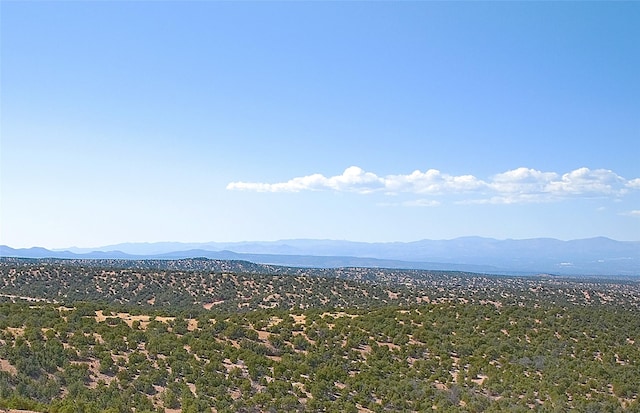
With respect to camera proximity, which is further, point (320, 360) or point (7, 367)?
point (320, 360)

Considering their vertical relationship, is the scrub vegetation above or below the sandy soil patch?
below

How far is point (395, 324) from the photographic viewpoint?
38625 millimetres

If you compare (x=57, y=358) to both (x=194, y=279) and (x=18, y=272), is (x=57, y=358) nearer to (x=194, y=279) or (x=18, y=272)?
(x=194, y=279)

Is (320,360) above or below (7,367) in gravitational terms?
below

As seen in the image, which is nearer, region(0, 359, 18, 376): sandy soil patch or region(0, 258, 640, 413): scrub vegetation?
region(0, 359, 18, 376): sandy soil patch

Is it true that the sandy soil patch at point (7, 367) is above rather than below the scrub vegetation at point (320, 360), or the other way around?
above

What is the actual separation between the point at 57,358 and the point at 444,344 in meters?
23.5

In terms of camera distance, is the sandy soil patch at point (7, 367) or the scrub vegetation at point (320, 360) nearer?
the sandy soil patch at point (7, 367)

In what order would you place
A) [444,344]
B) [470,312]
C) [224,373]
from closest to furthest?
[224,373], [444,344], [470,312]

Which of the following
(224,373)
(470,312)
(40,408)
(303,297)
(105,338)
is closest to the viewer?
(40,408)

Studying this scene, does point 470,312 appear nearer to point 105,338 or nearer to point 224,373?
point 224,373

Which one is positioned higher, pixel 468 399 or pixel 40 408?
pixel 40 408

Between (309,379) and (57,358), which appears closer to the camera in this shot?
(57,358)

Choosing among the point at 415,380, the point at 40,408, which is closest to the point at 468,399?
the point at 415,380
